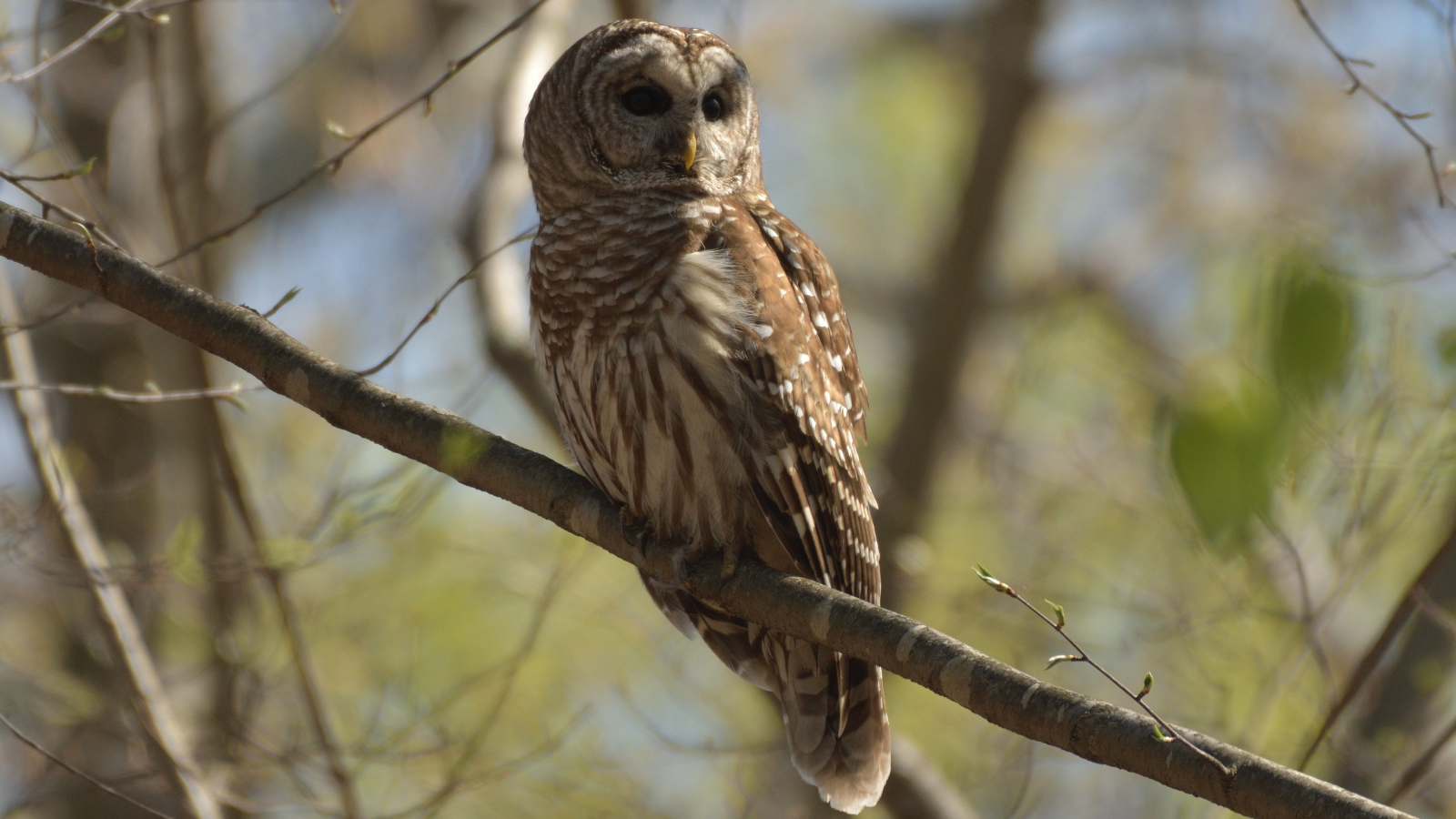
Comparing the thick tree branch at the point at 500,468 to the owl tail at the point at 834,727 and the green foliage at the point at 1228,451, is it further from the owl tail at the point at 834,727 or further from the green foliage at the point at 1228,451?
the green foliage at the point at 1228,451

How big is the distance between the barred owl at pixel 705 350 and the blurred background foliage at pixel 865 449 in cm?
82

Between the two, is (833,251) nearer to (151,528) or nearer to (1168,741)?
(151,528)

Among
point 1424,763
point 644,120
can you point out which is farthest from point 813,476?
point 1424,763

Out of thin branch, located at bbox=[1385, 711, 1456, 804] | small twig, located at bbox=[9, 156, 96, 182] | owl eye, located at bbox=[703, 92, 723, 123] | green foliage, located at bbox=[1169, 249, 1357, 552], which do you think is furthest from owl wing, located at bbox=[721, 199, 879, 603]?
green foliage, located at bbox=[1169, 249, 1357, 552]

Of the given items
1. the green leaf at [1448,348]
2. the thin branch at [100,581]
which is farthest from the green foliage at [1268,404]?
the thin branch at [100,581]

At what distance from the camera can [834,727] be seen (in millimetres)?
3832

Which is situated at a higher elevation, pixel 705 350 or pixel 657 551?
pixel 705 350

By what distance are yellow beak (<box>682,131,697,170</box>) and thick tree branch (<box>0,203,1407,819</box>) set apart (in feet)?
3.72

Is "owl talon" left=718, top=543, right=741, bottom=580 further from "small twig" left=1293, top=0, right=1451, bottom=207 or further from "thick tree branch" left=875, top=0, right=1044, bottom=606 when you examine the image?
"thick tree branch" left=875, top=0, right=1044, bottom=606

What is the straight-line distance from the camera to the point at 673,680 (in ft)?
19.2

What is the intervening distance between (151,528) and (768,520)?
4.52 metres

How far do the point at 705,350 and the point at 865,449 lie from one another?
3.75 m

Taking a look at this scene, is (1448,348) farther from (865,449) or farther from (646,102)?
(865,449)

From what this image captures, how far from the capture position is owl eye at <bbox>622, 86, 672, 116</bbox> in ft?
13.1
